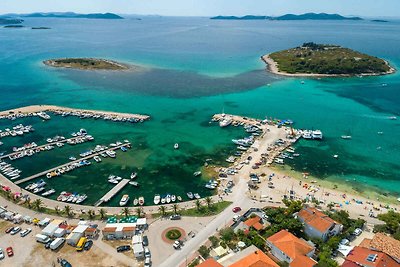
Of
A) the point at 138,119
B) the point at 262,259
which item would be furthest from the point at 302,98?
the point at 262,259

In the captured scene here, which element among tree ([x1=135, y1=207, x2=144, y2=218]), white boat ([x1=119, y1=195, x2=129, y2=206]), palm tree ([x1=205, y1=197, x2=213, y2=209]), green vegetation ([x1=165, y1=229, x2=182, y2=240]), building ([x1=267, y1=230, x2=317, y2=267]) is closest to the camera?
building ([x1=267, y1=230, x2=317, y2=267])

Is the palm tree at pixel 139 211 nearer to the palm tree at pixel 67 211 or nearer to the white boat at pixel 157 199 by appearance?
the white boat at pixel 157 199

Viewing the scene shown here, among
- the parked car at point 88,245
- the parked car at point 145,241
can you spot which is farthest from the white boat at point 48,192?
the parked car at point 145,241

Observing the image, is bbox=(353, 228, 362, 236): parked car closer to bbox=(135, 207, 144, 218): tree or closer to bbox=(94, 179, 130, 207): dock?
bbox=(135, 207, 144, 218): tree

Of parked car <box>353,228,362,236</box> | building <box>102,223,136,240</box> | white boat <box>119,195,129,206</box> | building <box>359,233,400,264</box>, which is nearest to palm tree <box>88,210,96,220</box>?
white boat <box>119,195,129,206</box>

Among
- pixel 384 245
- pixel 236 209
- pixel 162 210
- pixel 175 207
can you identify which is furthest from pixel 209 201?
pixel 384 245

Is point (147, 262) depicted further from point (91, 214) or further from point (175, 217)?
point (91, 214)

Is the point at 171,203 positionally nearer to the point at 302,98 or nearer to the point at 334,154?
the point at 334,154
